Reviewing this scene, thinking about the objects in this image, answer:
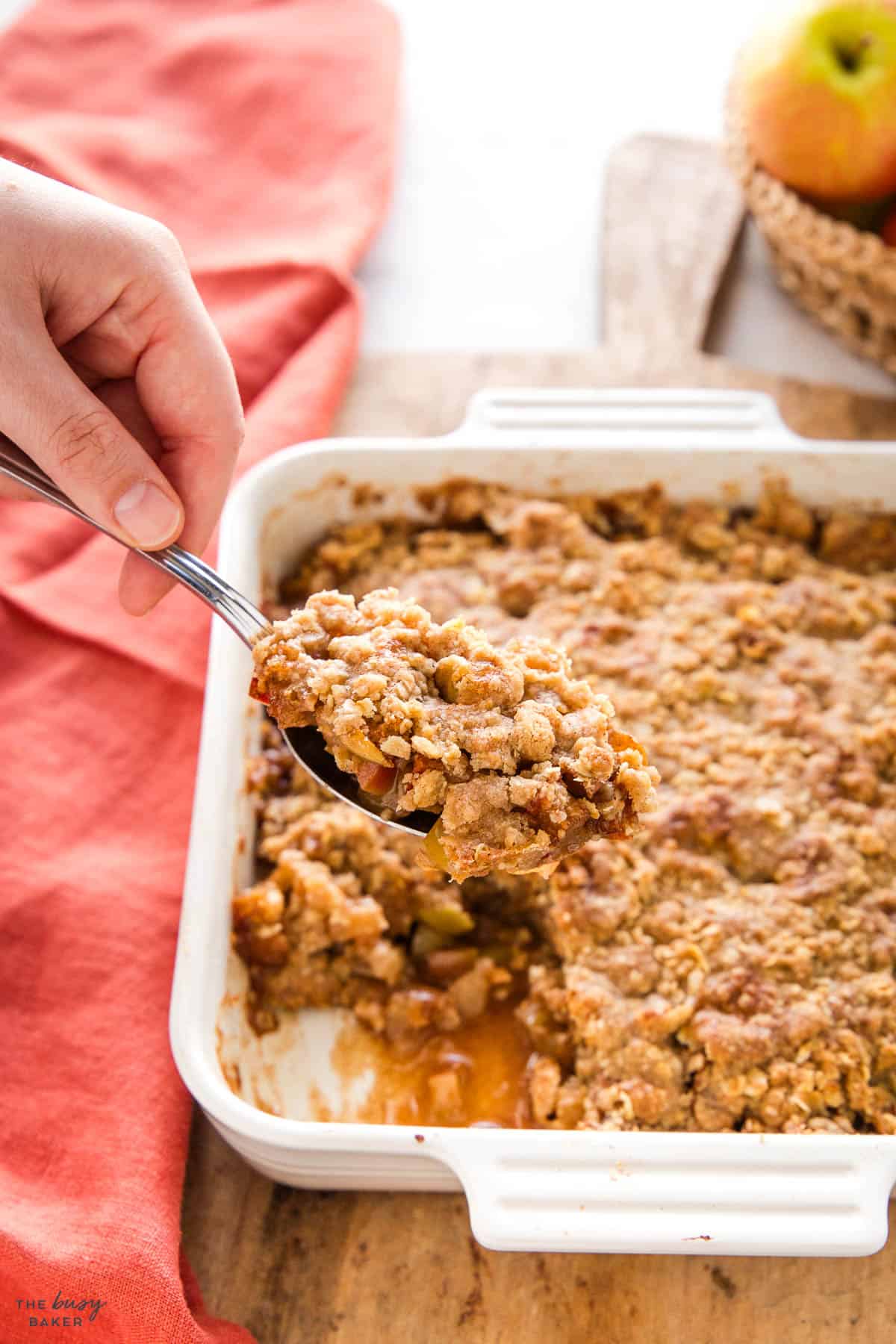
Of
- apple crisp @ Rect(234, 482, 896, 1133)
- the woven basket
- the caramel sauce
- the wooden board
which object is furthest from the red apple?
the wooden board

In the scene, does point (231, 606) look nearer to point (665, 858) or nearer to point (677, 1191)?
point (665, 858)

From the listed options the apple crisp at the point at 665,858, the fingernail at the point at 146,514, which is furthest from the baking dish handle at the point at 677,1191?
the fingernail at the point at 146,514

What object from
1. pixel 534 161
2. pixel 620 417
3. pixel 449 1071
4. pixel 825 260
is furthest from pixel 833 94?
pixel 449 1071

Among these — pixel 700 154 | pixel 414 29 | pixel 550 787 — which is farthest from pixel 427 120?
pixel 550 787

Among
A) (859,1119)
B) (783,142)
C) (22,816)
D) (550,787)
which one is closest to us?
(550,787)

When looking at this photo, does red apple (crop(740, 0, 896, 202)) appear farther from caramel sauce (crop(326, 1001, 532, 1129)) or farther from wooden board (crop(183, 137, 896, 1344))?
wooden board (crop(183, 137, 896, 1344))

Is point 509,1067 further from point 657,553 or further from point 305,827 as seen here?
point 657,553

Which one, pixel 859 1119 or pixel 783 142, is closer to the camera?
pixel 859 1119

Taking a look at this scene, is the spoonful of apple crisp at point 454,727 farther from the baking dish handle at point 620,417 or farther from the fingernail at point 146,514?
the baking dish handle at point 620,417
